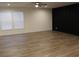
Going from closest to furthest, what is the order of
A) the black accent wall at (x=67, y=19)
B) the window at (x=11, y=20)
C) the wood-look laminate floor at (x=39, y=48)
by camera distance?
the wood-look laminate floor at (x=39, y=48), the black accent wall at (x=67, y=19), the window at (x=11, y=20)

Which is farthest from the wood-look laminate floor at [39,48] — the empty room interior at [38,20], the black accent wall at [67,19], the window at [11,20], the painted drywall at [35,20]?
the painted drywall at [35,20]

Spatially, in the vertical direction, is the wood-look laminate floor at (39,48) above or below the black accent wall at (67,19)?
below

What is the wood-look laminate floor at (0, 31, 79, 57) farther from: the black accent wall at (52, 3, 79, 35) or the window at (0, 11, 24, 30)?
the window at (0, 11, 24, 30)

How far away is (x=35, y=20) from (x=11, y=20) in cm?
218

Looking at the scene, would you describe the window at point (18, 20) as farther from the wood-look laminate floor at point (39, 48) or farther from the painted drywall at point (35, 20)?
the wood-look laminate floor at point (39, 48)

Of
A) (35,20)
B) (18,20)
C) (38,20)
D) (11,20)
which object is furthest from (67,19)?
(11,20)

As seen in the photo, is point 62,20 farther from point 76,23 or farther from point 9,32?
point 9,32

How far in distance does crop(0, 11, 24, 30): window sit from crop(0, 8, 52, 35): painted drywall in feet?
0.97

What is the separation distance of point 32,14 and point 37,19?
660 millimetres

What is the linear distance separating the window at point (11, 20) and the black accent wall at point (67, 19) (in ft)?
10.4

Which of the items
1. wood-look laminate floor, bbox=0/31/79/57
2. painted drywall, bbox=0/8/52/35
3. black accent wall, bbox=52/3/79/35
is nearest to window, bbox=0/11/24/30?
painted drywall, bbox=0/8/52/35

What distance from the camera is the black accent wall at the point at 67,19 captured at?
29.1ft

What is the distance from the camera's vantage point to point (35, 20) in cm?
1109

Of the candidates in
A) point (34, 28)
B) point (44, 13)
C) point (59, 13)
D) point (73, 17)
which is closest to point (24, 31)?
point (34, 28)
